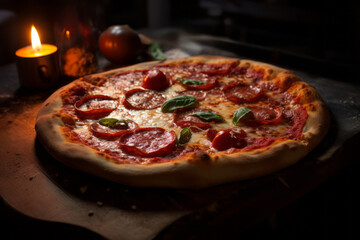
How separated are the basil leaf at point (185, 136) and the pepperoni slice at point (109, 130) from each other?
34cm

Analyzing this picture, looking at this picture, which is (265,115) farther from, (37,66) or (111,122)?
(37,66)

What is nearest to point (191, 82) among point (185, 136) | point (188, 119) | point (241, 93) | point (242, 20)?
point (241, 93)

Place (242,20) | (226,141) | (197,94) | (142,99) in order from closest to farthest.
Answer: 1. (226,141)
2. (142,99)
3. (197,94)
4. (242,20)

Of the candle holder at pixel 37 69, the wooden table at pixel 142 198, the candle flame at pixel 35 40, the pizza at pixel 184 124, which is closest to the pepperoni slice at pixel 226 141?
the pizza at pixel 184 124

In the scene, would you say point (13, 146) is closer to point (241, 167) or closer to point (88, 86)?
point (88, 86)

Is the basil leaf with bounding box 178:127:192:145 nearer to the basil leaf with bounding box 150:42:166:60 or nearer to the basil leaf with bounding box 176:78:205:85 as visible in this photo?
the basil leaf with bounding box 176:78:205:85

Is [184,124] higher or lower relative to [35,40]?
lower

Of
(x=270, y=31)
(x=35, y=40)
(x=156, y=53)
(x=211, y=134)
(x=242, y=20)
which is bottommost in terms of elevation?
(x=270, y=31)

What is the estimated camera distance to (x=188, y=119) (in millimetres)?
2451

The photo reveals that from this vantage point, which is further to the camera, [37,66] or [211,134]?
[37,66]

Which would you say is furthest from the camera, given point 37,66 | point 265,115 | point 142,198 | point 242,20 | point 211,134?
point 242,20

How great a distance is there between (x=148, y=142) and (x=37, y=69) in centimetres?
148

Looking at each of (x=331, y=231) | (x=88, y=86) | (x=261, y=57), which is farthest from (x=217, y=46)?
(x=331, y=231)

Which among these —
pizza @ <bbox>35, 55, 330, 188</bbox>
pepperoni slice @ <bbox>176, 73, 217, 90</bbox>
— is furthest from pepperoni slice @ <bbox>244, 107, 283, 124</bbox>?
pepperoni slice @ <bbox>176, 73, 217, 90</bbox>
